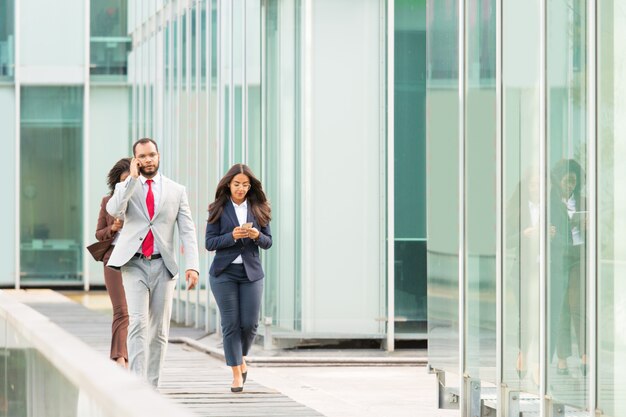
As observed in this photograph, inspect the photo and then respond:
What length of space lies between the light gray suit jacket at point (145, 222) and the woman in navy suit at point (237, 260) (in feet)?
3.57

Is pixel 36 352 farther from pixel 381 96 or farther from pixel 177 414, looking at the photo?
pixel 381 96

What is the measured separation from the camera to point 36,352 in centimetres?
603

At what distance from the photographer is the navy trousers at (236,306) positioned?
1142 cm

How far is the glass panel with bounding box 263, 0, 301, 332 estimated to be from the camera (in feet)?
51.8

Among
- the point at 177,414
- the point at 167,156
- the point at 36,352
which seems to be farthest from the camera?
the point at 167,156

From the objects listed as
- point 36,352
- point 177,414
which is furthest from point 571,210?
point 177,414

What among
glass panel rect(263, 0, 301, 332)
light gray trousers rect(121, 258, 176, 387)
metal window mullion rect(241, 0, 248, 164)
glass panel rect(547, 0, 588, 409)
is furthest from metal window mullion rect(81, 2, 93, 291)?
glass panel rect(547, 0, 588, 409)

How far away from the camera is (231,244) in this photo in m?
11.4

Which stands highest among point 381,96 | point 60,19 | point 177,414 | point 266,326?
point 60,19

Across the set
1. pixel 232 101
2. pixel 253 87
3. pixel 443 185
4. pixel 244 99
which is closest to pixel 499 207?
pixel 443 185

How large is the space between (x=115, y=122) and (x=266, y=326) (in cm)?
1485

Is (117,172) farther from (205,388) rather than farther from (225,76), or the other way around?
(225,76)

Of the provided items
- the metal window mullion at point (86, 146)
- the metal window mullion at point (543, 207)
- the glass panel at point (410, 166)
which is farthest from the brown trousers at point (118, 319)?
the metal window mullion at point (86, 146)

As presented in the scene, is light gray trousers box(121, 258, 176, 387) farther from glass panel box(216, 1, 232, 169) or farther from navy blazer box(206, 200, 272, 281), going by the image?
glass panel box(216, 1, 232, 169)
